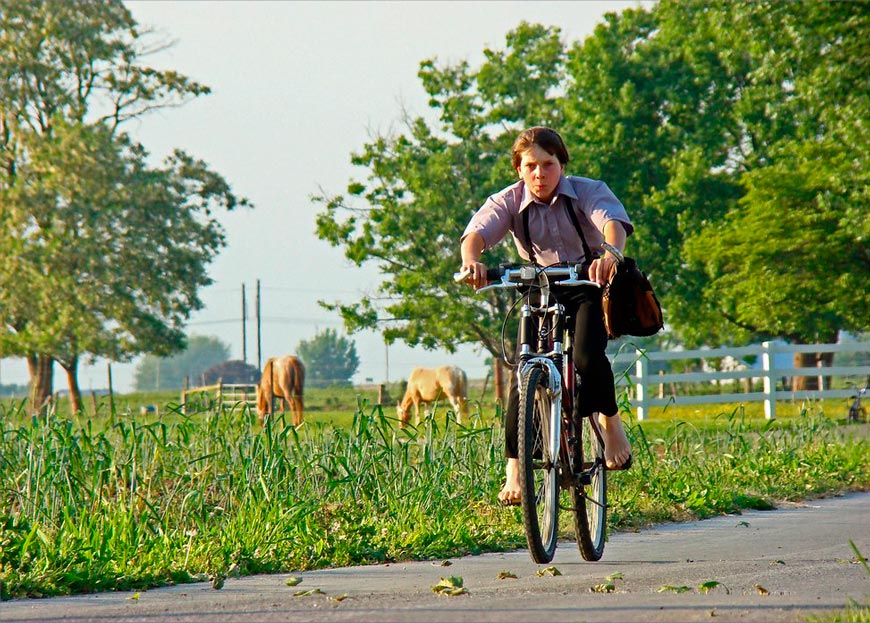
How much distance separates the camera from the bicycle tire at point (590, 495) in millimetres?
5324

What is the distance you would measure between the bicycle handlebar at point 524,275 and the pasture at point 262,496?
4.87 feet

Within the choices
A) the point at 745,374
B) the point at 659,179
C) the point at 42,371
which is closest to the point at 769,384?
the point at 745,374

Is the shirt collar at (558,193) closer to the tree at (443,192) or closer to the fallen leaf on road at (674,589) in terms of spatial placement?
the fallen leaf on road at (674,589)

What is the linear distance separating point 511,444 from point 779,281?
1032 inches

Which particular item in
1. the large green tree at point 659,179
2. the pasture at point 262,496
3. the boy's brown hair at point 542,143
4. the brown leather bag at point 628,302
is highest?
the large green tree at point 659,179

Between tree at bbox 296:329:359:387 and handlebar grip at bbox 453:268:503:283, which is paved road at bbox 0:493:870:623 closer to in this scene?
handlebar grip at bbox 453:268:503:283

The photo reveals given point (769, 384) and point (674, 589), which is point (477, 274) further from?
point (769, 384)

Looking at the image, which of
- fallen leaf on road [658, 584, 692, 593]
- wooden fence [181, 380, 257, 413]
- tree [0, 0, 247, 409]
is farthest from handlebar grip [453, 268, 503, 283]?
tree [0, 0, 247, 409]

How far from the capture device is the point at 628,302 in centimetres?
519

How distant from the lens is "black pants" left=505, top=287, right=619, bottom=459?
5.24m

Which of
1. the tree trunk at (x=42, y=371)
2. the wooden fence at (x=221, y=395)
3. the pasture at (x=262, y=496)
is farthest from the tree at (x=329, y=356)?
the pasture at (x=262, y=496)

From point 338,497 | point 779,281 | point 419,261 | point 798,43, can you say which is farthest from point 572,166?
point 338,497

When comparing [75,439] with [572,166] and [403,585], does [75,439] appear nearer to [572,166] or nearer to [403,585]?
[403,585]

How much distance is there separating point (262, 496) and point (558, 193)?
2601 mm
